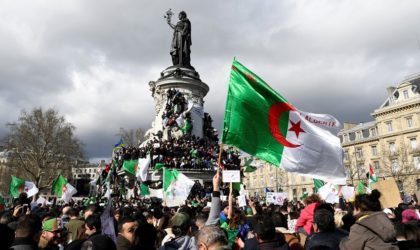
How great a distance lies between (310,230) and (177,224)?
2290mm

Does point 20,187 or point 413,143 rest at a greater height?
point 413,143

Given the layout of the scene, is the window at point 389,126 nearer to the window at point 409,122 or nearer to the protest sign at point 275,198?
the window at point 409,122

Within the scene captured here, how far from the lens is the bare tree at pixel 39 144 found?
4691 cm

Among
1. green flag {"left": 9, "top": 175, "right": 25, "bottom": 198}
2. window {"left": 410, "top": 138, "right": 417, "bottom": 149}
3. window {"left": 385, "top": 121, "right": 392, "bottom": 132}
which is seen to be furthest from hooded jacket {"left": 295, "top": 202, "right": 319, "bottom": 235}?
window {"left": 385, "top": 121, "right": 392, "bottom": 132}

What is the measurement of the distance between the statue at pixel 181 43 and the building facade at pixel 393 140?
34.0m

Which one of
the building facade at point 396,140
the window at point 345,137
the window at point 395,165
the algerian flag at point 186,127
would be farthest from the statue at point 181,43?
the window at point 345,137

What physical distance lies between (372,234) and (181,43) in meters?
32.5

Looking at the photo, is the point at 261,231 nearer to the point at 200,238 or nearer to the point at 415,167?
the point at 200,238

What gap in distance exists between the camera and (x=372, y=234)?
3408 millimetres

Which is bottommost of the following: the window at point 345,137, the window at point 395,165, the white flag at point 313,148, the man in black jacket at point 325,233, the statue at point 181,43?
the man in black jacket at point 325,233

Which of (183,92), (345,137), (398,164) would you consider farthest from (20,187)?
(345,137)

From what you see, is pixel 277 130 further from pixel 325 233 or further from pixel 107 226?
pixel 107 226

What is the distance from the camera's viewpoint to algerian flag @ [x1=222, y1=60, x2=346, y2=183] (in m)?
6.74

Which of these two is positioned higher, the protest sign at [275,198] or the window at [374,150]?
the window at [374,150]
